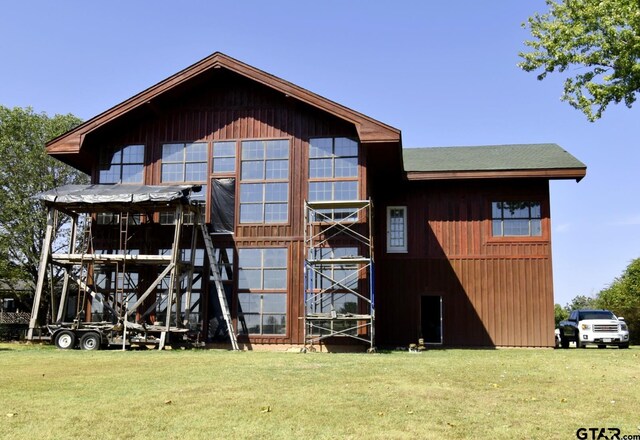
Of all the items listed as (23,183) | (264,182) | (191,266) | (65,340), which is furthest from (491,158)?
(23,183)

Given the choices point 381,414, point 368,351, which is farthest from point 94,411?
point 368,351

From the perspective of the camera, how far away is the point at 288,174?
2119cm

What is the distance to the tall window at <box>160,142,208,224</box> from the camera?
70.6ft

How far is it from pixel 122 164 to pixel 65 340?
6.33 m

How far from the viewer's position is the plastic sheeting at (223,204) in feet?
69.4

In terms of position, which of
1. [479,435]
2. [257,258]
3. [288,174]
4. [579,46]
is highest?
[579,46]

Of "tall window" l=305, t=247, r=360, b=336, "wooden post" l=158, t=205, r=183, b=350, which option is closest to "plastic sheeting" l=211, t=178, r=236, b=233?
"wooden post" l=158, t=205, r=183, b=350

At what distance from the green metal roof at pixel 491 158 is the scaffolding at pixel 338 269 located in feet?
13.2

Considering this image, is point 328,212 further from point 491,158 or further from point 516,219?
point 491,158

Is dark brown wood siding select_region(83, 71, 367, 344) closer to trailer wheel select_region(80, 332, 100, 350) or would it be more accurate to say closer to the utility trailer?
the utility trailer

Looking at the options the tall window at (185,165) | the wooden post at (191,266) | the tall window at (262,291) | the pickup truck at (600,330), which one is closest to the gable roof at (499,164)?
the pickup truck at (600,330)

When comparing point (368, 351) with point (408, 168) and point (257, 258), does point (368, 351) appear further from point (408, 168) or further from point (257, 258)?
point (408, 168)

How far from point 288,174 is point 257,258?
293cm

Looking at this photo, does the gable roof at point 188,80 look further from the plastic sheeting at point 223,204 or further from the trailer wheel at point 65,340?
the trailer wheel at point 65,340
